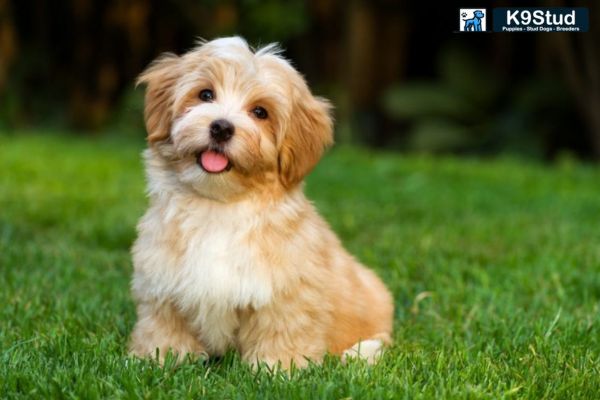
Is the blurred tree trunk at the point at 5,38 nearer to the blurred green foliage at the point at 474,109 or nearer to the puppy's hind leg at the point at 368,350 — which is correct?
the blurred green foliage at the point at 474,109

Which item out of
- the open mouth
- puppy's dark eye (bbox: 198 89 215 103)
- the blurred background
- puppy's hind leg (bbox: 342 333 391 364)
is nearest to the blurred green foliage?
the blurred background

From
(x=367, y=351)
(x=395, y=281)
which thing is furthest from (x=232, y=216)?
(x=395, y=281)

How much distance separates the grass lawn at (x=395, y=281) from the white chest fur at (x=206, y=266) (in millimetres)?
189

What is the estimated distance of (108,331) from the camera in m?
3.98

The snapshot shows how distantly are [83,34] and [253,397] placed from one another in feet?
45.5

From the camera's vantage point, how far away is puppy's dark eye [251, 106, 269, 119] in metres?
3.49

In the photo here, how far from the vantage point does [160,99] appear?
11.8 ft

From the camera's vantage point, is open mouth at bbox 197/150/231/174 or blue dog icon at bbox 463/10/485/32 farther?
blue dog icon at bbox 463/10/485/32

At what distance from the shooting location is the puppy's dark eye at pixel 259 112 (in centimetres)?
349

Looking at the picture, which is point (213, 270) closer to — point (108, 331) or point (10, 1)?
point (108, 331)

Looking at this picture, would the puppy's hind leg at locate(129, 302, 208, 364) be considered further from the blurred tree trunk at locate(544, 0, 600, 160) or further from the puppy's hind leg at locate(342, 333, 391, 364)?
the blurred tree trunk at locate(544, 0, 600, 160)

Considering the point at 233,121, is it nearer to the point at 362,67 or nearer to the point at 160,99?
the point at 160,99

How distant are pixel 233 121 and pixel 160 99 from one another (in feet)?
1.34

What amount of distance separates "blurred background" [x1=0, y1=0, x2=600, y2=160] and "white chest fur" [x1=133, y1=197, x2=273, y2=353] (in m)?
7.99
